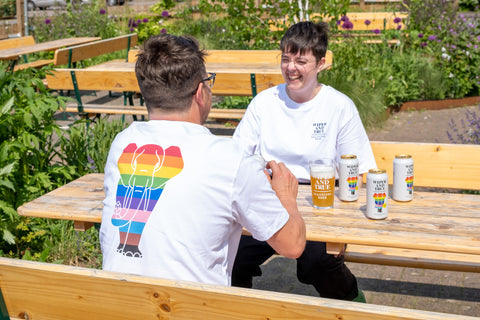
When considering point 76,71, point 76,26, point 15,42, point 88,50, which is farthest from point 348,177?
point 76,26

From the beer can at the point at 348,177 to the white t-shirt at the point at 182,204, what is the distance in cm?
82

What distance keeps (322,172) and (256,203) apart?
79 cm

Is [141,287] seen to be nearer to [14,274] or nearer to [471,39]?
[14,274]

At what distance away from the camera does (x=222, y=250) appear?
2307mm

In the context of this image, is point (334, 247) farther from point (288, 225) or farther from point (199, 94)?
point (199, 94)

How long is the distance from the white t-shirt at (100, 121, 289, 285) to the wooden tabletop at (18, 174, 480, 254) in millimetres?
544

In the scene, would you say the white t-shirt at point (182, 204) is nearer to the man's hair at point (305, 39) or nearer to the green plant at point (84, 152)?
the man's hair at point (305, 39)

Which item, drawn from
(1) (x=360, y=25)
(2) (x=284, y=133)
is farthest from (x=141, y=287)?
(1) (x=360, y=25)

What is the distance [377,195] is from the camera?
282 centimetres

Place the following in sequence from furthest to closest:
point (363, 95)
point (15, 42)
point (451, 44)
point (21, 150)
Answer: point (15, 42)
point (451, 44)
point (363, 95)
point (21, 150)

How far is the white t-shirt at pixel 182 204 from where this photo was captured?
85.0 inches

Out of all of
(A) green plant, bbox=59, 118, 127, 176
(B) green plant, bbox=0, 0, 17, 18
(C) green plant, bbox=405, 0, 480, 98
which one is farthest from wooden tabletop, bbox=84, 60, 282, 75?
(B) green plant, bbox=0, 0, 17, 18

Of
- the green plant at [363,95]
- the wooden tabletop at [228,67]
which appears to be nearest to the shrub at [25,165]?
the wooden tabletop at [228,67]

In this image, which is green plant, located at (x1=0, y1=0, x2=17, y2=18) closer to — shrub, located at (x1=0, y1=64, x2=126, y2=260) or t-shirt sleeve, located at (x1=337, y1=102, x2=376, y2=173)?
shrub, located at (x1=0, y1=64, x2=126, y2=260)
